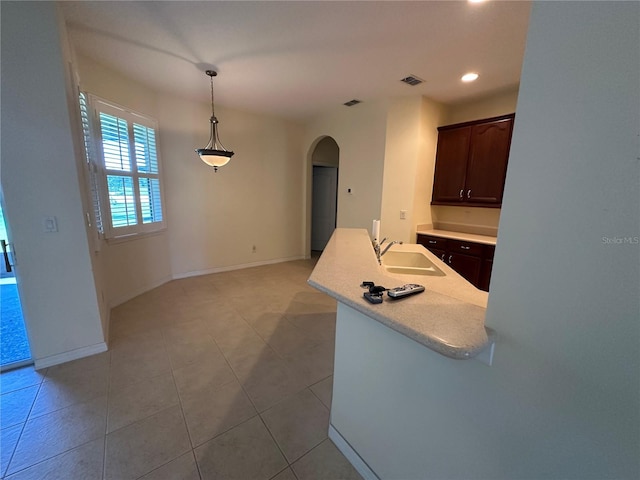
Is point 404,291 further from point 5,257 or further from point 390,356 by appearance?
point 5,257

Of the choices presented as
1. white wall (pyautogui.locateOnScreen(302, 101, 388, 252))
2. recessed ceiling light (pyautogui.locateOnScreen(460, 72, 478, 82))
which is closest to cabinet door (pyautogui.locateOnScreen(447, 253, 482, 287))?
white wall (pyautogui.locateOnScreen(302, 101, 388, 252))

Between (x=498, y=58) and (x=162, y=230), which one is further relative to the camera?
(x=162, y=230)

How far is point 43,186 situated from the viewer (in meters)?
1.83

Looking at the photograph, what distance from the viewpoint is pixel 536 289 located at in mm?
628

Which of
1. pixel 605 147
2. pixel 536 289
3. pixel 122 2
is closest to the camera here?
pixel 605 147

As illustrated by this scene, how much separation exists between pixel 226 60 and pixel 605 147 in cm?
312

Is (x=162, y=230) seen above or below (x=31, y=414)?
above

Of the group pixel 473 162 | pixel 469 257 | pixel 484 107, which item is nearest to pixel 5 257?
pixel 469 257

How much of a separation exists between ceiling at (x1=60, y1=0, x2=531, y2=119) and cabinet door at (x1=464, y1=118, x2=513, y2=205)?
51 centimetres

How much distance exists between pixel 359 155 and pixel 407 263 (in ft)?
7.30

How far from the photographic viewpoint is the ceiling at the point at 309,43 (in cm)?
190

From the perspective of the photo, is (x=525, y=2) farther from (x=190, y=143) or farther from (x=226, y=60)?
(x=190, y=143)

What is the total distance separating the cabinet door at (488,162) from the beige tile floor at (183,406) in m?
2.49

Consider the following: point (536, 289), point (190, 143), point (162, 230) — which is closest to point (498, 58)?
point (536, 289)
